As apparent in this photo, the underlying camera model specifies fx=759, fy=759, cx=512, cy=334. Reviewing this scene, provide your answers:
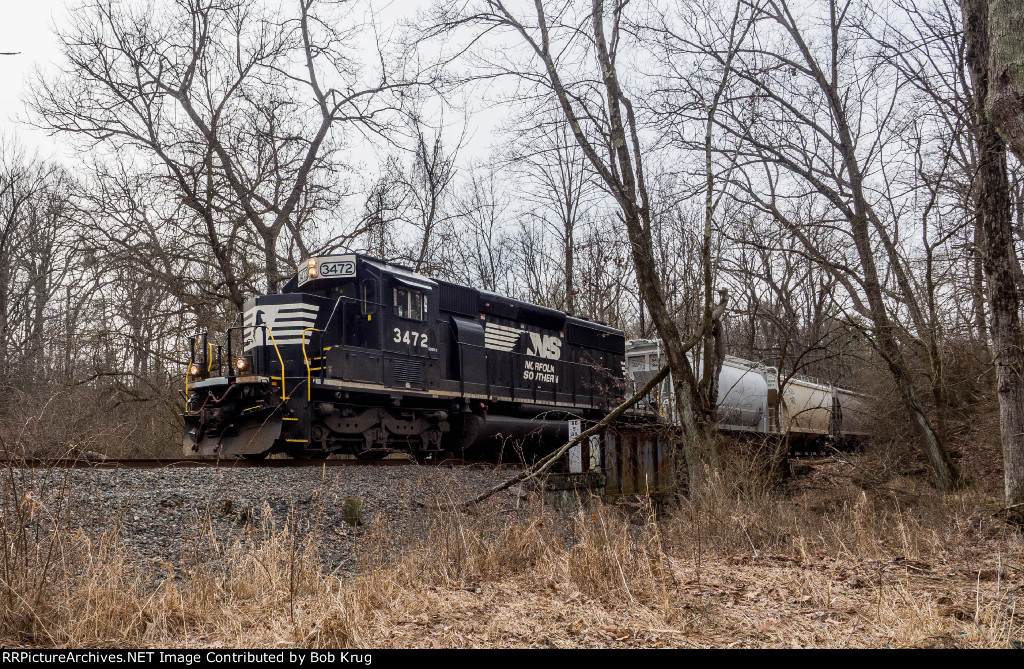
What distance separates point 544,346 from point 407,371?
198 inches

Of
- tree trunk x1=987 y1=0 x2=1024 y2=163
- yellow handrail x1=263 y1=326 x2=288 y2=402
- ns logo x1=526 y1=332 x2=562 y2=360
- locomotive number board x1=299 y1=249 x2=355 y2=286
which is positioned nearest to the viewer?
tree trunk x1=987 y1=0 x2=1024 y2=163

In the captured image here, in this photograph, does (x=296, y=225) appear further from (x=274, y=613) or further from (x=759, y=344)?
(x=759, y=344)

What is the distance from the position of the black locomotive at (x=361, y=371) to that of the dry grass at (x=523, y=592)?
494 centimetres

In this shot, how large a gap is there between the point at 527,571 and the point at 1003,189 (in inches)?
277

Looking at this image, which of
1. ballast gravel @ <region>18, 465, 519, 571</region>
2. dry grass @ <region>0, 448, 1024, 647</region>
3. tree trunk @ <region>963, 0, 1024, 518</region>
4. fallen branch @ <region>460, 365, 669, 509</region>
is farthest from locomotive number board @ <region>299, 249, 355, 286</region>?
tree trunk @ <region>963, 0, 1024, 518</region>

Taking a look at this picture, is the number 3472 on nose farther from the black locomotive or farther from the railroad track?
the railroad track

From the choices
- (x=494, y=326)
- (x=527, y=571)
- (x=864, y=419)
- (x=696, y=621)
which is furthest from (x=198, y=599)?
→ (x=864, y=419)

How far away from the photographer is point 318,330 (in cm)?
1315

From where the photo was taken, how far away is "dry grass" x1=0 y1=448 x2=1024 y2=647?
178 inches

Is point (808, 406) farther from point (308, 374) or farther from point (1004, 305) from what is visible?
point (308, 374)

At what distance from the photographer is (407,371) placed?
46.8 feet

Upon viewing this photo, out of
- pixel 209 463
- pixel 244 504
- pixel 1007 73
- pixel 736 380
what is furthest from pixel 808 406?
pixel 244 504

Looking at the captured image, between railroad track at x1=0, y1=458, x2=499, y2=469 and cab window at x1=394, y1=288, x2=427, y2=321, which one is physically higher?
cab window at x1=394, y1=288, x2=427, y2=321

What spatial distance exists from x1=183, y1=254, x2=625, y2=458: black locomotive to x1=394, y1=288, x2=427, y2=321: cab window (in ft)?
0.09
